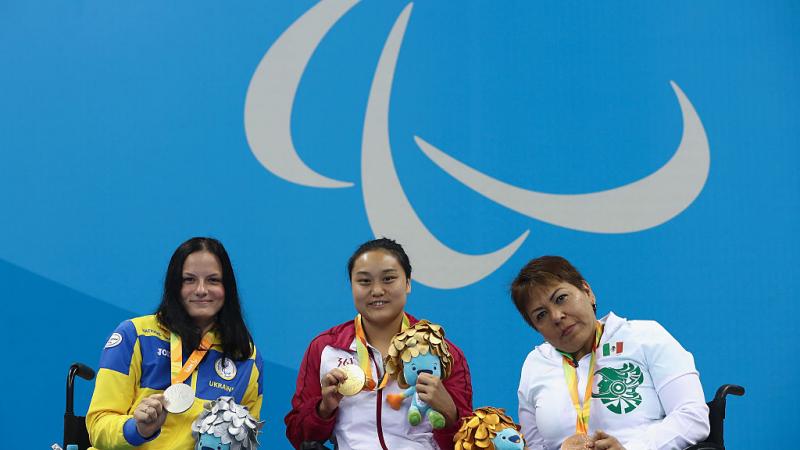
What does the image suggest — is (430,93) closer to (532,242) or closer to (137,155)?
(532,242)

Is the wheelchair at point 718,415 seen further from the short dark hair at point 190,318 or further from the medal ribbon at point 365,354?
the short dark hair at point 190,318

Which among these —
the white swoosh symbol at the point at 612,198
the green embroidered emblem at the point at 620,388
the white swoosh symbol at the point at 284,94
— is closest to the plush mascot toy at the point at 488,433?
the green embroidered emblem at the point at 620,388

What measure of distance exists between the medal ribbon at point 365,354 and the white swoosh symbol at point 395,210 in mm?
1156

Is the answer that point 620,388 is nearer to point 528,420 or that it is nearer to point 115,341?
point 528,420

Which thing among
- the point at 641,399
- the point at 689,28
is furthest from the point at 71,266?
the point at 689,28

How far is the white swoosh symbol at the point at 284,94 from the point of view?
437cm

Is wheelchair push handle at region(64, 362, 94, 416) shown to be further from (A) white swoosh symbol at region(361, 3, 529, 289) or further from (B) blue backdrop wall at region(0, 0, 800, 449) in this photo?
(A) white swoosh symbol at region(361, 3, 529, 289)

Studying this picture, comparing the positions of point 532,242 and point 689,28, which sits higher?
point 689,28

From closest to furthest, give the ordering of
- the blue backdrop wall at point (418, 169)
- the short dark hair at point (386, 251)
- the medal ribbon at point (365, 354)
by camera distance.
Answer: the medal ribbon at point (365, 354), the short dark hair at point (386, 251), the blue backdrop wall at point (418, 169)

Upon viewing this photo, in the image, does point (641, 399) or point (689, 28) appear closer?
point (641, 399)

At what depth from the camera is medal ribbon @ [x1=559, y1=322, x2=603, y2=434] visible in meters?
2.76

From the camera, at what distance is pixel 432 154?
4.34 metres

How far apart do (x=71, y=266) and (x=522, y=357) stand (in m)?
2.52

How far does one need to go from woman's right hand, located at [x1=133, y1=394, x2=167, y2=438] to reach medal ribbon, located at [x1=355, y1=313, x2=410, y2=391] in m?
0.73
